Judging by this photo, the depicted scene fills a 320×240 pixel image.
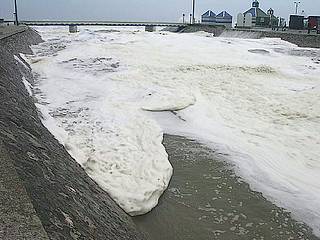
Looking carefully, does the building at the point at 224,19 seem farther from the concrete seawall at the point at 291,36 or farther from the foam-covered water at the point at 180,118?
the foam-covered water at the point at 180,118

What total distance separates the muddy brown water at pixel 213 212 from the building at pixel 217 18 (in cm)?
3948

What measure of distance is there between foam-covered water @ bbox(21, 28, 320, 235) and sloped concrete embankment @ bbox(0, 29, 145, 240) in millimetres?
Answer: 482

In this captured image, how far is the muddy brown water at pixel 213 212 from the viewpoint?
3.63m

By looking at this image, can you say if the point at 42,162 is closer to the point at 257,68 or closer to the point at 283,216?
the point at 283,216

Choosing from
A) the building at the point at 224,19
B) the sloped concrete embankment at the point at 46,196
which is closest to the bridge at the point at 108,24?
the building at the point at 224,19

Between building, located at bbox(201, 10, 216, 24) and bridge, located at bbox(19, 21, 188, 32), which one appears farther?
building, located at bbox(201, 10, 216, 24)

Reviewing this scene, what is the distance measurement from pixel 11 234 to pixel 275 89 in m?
9.30

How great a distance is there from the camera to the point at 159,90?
373 inches

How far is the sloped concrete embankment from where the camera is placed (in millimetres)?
2089

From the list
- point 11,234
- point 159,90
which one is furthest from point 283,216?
point 159,90

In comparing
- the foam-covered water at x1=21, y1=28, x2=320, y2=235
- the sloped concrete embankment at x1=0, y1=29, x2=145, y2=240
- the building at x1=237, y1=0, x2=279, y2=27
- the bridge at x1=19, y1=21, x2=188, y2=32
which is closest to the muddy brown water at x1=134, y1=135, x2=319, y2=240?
the foam-covered water at x1=21, y1=28, x2=320, y2=235

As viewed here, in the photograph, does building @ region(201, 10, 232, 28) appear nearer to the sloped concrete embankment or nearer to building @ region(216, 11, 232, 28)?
building @ region(216, 11, 232, 28)

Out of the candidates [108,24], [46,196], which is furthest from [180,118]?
[108,24]

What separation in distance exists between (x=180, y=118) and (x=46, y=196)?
4934 millimetres
